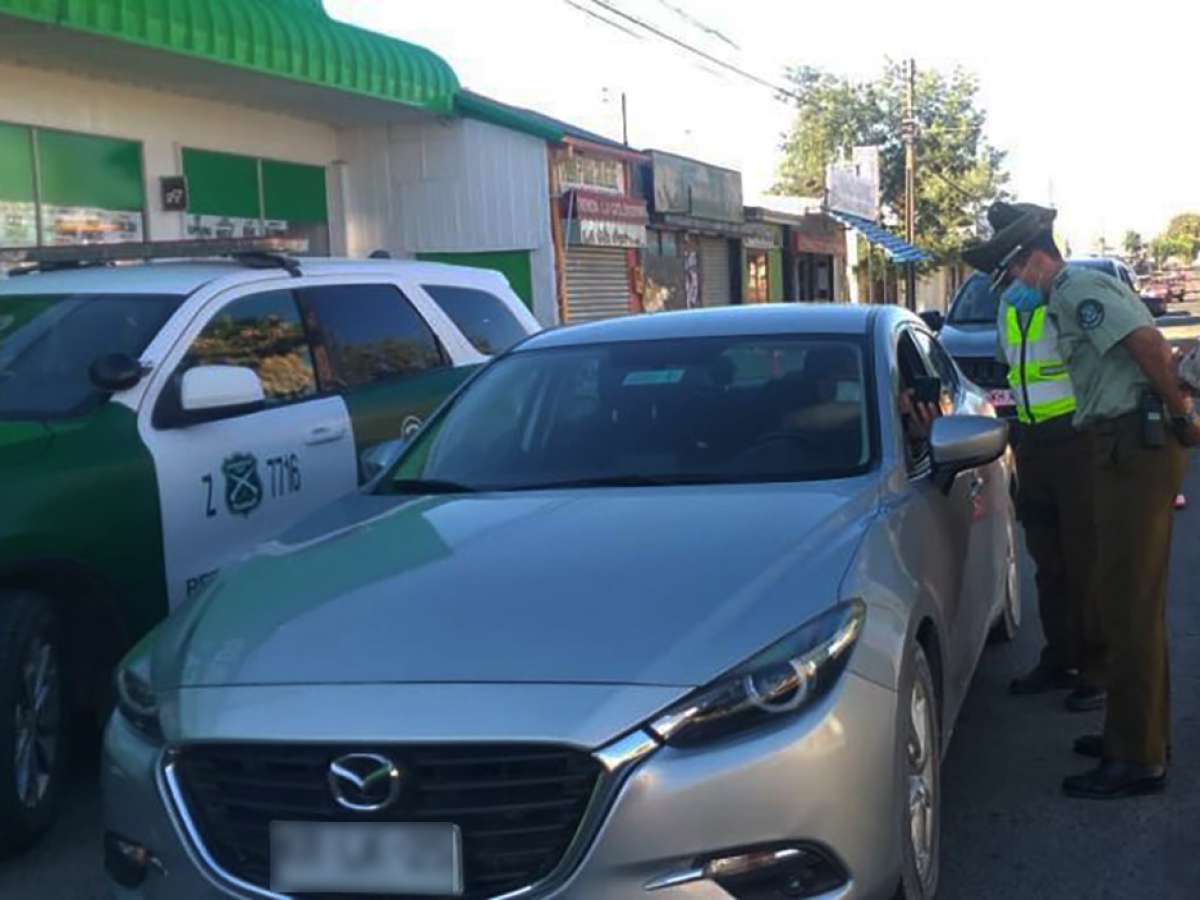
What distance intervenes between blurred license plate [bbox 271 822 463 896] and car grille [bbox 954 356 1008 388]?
9643mm

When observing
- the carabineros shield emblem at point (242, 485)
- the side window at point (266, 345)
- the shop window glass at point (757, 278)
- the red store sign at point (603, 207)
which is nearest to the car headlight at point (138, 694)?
the carabineros shield emblem at point (242, 485)

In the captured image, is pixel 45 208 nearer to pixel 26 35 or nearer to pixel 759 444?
pixel 26 35

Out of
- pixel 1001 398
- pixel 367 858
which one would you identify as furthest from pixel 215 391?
pixel 1001 398

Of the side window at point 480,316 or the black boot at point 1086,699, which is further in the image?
the side window at point 480,316

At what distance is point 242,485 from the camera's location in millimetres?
5523

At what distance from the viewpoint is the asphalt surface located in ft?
13.2

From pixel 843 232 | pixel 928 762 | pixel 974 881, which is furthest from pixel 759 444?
pixel 843 232

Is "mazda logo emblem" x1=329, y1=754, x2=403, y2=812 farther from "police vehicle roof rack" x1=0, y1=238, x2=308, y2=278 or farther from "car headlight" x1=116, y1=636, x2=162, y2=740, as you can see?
"police vehicle roof rack" x1=0, y1=238, x2=308, y2=278

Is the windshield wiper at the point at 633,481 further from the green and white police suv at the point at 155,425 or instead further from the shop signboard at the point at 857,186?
the shop signboard at the point at 857,186

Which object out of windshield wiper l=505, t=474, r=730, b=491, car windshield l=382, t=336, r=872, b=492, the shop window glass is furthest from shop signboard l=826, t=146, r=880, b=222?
windshield wiper l=505, t=474, r=730, b=491

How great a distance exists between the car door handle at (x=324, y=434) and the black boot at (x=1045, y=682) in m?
2.95

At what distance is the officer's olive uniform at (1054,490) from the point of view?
218 inches

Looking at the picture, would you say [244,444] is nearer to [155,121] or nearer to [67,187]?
[67,187]

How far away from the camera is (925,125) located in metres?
43.6
